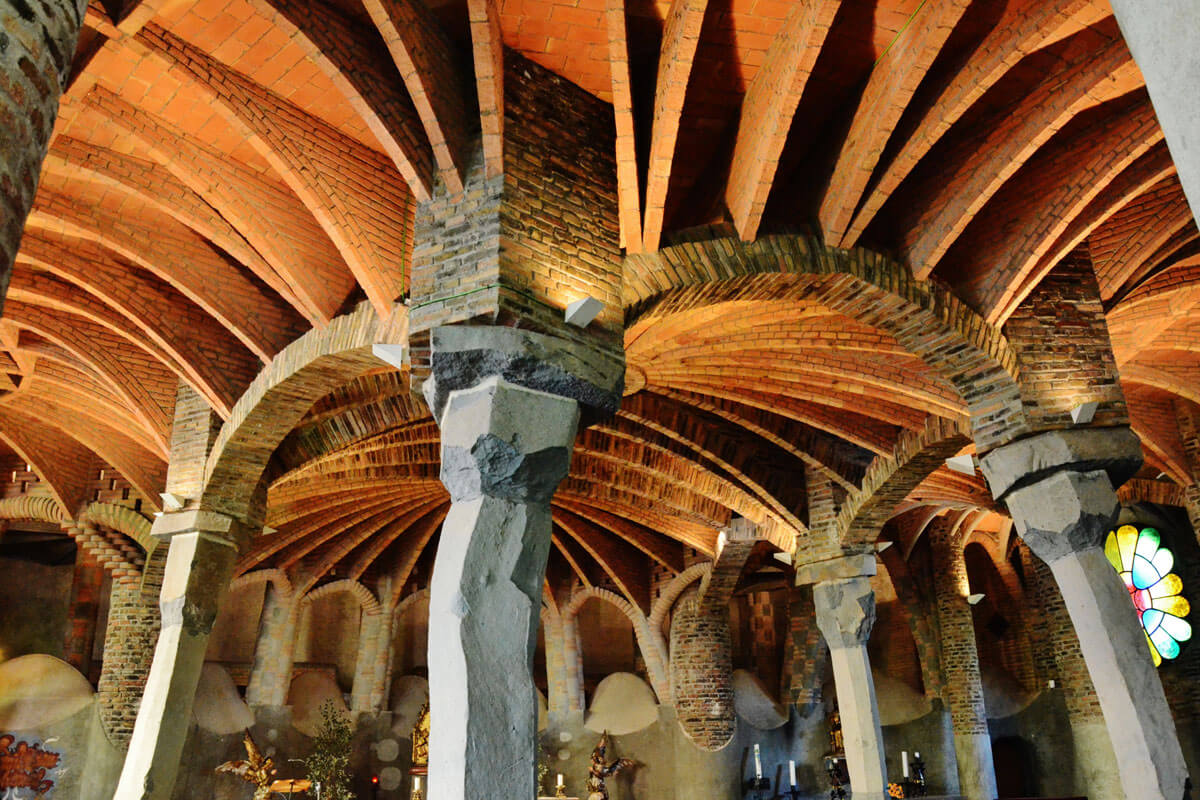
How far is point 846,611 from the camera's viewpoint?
11.5m

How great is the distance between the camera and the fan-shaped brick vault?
562 centimetres

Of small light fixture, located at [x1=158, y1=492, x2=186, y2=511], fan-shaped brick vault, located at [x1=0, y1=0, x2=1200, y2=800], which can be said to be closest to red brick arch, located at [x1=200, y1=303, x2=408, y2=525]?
fan-shaped brick vault, located at [x1=0, y1=0, x2=1200, y2=800]

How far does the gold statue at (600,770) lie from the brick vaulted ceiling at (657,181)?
6.85 metres

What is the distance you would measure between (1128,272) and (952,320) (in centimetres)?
238

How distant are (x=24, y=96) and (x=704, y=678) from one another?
1593 cm

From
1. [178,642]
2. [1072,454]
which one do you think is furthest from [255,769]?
[1072,454]

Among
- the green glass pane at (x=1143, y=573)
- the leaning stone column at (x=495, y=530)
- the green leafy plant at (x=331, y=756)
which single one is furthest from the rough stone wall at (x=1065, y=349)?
the green leafy plant at (x=331, y=756)

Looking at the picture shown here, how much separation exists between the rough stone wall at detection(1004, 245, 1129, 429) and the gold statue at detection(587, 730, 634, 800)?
1088cm

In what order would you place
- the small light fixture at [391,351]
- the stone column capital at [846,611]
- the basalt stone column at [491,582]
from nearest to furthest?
the basalt stone column at [491,582]
the small light fixture at [391,351]
the stone column capital at [846,611]

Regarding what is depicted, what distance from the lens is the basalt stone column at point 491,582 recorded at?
4.75 m

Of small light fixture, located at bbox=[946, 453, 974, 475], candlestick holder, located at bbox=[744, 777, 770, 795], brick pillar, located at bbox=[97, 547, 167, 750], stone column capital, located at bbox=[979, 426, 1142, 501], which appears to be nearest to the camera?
stone column capital, located at bbox=[979, 426, 1142, 501]

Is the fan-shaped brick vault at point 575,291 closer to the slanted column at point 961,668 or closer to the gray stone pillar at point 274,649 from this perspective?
the gray stone pillar at point 274,649

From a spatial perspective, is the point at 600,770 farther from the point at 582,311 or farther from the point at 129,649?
the point at 582,311

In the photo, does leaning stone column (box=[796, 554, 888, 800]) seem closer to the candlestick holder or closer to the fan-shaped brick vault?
the fan-shaped brick vault
